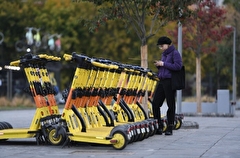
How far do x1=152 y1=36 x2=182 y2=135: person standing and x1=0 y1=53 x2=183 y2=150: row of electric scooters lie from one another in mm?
373

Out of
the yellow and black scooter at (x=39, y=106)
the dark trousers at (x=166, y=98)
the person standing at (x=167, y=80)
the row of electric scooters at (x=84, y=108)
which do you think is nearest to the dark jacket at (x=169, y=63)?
the person standing at (x=167, y=80)

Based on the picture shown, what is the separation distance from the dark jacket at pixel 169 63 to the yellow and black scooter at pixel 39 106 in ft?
8.81

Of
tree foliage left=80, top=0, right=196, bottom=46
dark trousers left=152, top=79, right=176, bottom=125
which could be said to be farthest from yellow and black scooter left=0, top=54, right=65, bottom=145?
tree foliage left=80, top=0, right=196, bottom=46

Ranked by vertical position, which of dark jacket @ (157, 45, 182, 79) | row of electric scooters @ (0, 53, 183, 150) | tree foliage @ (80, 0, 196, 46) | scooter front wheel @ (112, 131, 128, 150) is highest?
tree foliage @ (80, 0, 196, 46)

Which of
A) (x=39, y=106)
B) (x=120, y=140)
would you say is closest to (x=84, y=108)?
(x=39, y=106)

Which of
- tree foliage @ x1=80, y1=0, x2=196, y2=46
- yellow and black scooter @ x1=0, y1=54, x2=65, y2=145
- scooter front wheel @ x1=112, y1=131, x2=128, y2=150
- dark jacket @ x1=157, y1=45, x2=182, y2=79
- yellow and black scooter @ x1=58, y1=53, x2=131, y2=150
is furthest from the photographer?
tree foliage @ x1=80, y1=0, x2=196, y2=46

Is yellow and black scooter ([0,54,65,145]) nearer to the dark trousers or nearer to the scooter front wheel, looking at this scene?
the scooter front wheel

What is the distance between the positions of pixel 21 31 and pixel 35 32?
1355 mm

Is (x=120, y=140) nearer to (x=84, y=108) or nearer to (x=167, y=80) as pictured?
(x=84, y=108)

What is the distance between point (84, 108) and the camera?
14.5 meters

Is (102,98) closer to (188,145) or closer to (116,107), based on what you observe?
(116,107)

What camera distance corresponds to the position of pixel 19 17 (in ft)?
208

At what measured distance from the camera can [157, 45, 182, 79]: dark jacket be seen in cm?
1636

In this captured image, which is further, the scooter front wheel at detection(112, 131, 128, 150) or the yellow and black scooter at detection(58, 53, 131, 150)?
the yellow and black scooter at detection(58, 53, 131, 150)
